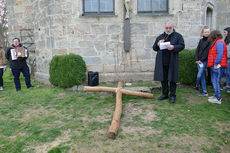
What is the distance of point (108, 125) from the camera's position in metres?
3.64

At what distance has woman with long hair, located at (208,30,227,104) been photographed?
14.8 ft

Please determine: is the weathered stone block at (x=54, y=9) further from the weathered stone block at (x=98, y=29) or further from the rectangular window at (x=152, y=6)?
the rectangular window at (x=152, y=6)

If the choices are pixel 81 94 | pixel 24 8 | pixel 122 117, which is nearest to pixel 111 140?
pixel 122 117

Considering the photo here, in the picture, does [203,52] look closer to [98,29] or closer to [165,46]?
[165,46]

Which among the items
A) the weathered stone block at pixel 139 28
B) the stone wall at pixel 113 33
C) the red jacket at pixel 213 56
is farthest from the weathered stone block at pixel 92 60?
the red jacket at pixel 213 56

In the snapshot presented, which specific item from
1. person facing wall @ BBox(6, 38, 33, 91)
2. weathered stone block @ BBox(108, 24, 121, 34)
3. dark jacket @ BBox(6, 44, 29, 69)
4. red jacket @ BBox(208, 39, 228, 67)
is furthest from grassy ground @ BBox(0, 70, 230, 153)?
weathered stone block @ BBox(108, 24, 121, 34)

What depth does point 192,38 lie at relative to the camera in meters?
6.89

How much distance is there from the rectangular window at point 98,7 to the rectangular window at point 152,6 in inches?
38.1

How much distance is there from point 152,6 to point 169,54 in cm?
284


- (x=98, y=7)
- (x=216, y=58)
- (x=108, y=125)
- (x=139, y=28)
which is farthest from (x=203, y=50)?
(x=98, y=7)

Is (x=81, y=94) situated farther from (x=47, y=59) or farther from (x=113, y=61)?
(x=47, y=59)

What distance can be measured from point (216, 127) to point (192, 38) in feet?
13.6

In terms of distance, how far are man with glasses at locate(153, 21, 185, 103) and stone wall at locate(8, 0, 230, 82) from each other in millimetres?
2121

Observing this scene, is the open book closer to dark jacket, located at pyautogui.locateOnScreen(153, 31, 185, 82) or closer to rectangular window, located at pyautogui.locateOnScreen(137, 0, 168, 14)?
dark jacket, located at pyautogui.locateOnScreen(153, 31, 185, 82)
